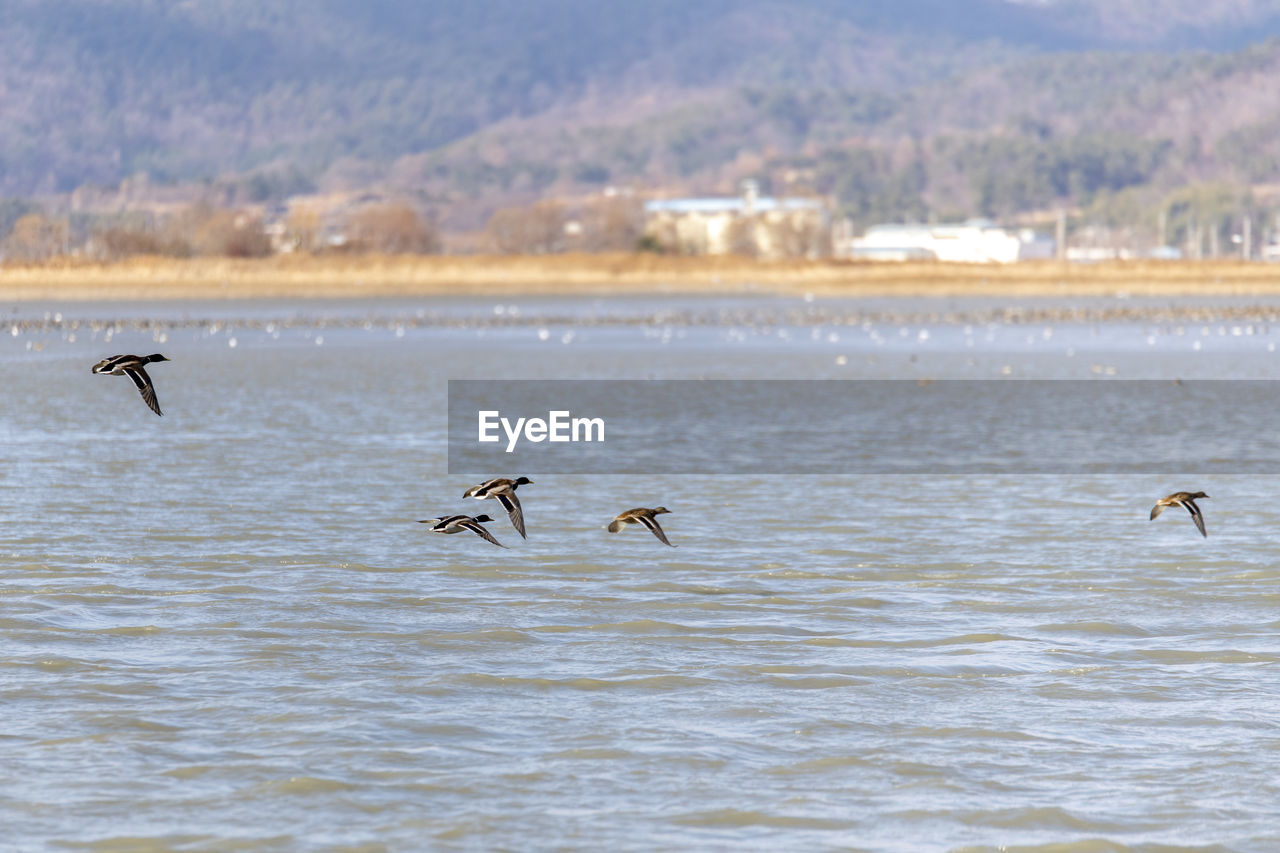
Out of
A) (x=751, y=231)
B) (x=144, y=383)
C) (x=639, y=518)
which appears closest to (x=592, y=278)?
(x=751, y=231)

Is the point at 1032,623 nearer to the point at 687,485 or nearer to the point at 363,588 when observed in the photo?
the point at 363,588

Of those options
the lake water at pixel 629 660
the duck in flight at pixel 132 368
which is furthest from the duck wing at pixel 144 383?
the lake water at pixel 629 660

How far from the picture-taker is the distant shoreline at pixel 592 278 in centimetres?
9550

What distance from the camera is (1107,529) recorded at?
59.2 ft

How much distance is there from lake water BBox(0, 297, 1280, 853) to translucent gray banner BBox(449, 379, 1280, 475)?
1.34 meters

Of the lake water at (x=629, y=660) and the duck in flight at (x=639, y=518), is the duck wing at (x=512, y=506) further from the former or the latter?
the lake water at (x=629, y=660)

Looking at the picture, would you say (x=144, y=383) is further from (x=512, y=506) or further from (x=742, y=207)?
(x=742, y=207)

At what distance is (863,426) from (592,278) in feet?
260

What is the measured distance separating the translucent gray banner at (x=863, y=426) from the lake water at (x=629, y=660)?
1.34 meters

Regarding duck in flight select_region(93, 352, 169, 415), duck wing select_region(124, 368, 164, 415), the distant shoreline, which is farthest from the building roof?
duck in flight select_region(93, 352, 169, 415)

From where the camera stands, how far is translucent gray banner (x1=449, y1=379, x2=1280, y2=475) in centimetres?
2444

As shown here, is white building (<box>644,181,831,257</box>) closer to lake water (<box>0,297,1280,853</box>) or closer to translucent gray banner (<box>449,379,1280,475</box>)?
translucent gray banner (<box>449,379,1280,475</box>)

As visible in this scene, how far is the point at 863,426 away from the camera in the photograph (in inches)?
1181

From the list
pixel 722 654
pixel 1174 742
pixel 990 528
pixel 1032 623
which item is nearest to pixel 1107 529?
pixel 990 528
